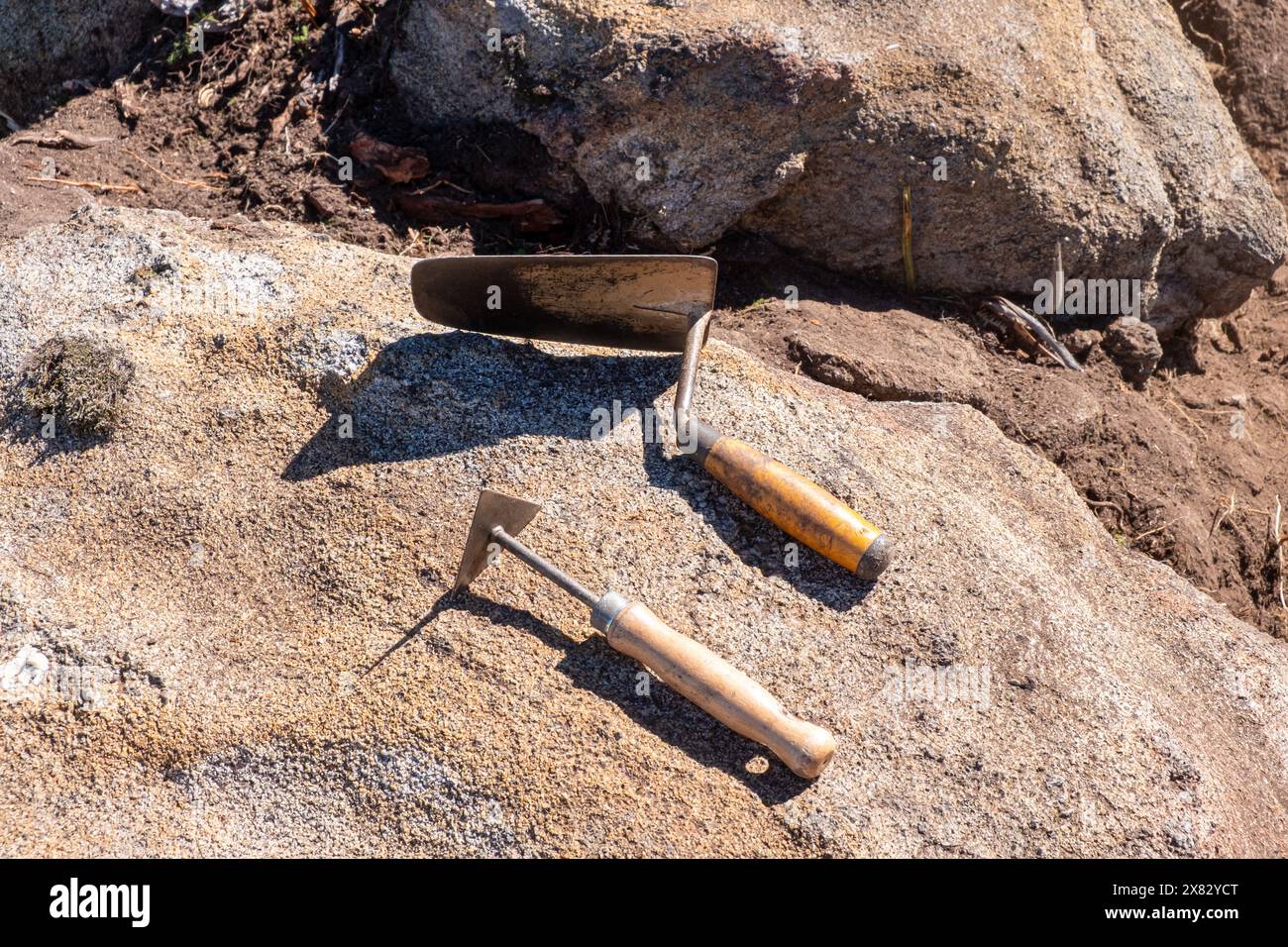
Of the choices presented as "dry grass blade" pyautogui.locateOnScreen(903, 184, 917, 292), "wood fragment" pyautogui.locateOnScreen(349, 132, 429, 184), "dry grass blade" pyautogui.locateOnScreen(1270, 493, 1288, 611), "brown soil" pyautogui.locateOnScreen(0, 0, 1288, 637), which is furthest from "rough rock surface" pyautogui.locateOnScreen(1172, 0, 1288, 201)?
"wood fragment" pyautogui.locateOnScreen(349, 132, 429, 184)

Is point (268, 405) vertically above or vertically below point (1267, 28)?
below

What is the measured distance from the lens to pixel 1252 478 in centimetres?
434

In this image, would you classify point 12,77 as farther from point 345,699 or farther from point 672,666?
point 672,666

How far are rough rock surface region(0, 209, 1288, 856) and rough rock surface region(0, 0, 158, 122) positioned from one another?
175cm

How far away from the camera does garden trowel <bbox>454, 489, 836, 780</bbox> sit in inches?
101

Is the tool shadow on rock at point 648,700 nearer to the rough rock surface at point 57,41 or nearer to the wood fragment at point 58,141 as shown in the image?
the wood fragment at point 58,141

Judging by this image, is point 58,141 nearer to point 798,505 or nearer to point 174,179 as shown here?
point 174,179

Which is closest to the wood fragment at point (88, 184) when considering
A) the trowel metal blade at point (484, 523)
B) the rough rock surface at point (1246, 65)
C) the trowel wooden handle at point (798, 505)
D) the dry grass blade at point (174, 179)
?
the dry grass blade at point (174, 179)

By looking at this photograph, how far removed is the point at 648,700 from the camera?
2.73m

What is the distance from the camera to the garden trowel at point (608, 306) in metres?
3.12

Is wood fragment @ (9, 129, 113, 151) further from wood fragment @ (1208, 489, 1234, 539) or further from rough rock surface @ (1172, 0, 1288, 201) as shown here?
rough rock surface @ (1172, 0, 1288, 201)

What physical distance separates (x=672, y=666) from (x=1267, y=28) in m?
5.51

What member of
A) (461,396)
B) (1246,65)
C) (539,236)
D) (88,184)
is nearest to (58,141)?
(88,184)

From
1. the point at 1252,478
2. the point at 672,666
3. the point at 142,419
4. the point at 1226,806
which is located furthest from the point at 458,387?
the point at 1252,478
